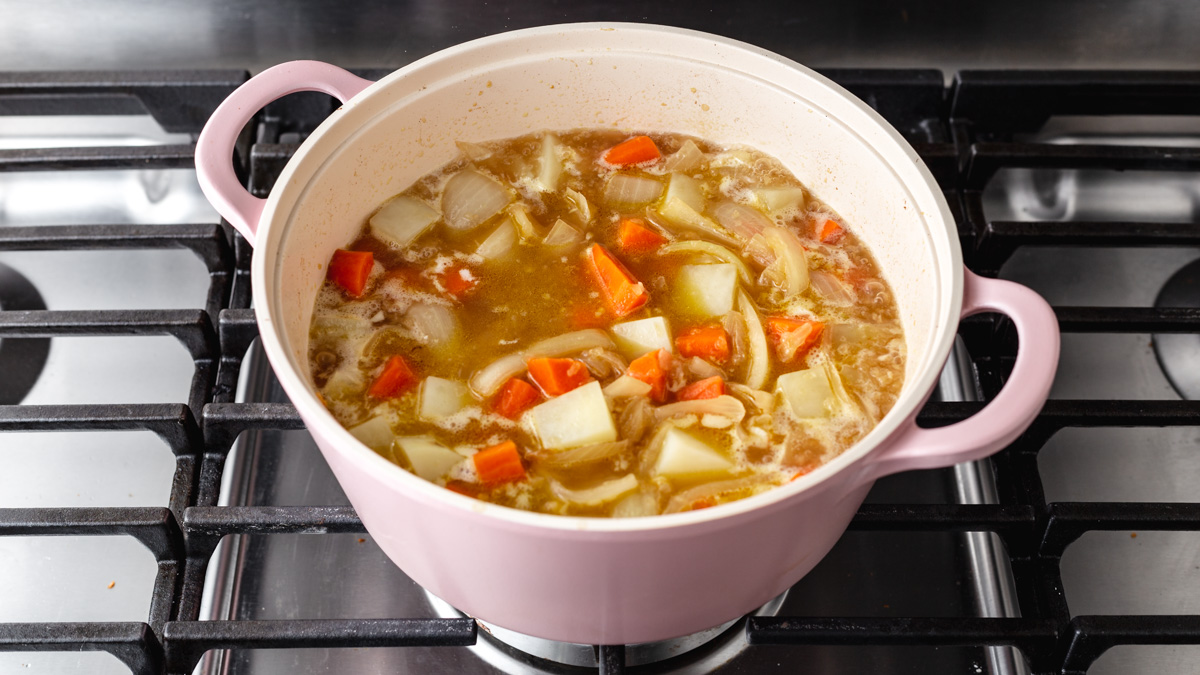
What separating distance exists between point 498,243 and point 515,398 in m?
0.30

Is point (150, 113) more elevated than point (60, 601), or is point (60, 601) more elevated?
point (150, 113)

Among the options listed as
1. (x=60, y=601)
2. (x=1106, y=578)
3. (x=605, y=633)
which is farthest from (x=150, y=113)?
→ (x=1106, y=578)

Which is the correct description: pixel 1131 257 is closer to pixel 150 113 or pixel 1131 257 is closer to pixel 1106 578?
pixel 1106 578

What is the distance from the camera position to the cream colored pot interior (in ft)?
4.24

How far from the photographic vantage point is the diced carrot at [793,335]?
1345mm

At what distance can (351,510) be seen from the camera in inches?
49.4

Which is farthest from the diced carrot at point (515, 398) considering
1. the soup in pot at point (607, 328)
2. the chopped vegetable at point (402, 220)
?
the chopped vegetable at point (402, 220)

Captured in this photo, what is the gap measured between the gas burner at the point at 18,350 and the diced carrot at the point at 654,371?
972mm

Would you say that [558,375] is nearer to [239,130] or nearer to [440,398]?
[440,398]

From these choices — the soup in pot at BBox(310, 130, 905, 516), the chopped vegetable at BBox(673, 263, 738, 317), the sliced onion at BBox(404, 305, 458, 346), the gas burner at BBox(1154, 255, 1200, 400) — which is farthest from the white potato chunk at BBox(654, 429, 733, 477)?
the gas burner at BBox(1154, 255, 1200, 400)

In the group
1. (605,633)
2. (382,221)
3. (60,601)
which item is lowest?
(60,601)

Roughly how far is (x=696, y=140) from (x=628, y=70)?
17 centimetres

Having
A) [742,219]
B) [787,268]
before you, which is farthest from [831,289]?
[742,219]

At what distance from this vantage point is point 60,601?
137 cm
